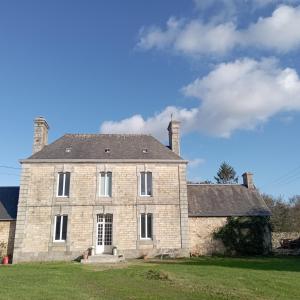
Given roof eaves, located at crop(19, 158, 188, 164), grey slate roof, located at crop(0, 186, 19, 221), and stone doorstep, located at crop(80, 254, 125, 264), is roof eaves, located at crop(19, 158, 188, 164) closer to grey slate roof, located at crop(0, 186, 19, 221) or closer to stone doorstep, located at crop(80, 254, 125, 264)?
grey slate roof, located at crop(0, 186, 19, 221)

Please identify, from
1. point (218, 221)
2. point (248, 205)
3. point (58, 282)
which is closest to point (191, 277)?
point (58, 282)

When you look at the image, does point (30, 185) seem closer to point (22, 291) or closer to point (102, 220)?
point (102, 220)

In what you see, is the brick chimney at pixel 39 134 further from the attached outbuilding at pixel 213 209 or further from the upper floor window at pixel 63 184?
the attached outbuilding at pixel 213 209

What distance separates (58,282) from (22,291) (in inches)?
73.0

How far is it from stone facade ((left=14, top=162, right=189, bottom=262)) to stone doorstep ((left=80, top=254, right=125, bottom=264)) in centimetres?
100

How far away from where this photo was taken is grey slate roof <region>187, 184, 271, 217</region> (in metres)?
22.2

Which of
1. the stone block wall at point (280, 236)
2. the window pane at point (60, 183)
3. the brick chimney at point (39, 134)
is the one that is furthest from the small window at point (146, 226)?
the stone block wall at point (280, 236)

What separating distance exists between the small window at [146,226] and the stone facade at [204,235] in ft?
8.58

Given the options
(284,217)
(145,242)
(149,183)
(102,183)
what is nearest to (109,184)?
(102,183)

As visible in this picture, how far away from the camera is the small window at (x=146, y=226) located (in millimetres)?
20719

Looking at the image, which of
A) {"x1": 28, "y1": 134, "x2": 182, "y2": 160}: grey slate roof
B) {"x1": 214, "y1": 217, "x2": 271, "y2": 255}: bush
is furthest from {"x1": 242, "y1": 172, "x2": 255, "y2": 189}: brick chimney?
{"x1": 28, "y1": 134, "x2": 182, "y2": 160}: grey slate roof

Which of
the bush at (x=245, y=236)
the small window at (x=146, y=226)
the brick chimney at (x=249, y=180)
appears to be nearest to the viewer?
the small window at (x=146, y=226)

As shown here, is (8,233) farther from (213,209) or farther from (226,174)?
(226,174)

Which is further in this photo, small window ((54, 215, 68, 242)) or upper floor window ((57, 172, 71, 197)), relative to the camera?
upper floor window ((57, 172, 71, 197))
